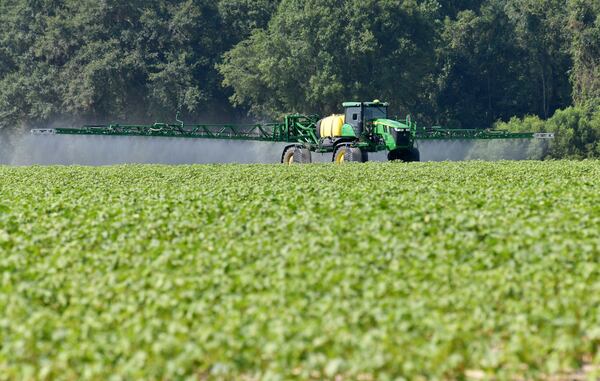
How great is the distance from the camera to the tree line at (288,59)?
295 feet

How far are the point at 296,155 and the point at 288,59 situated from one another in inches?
1322

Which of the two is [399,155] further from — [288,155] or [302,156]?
[288,155]

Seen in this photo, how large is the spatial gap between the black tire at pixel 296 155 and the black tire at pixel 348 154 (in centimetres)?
282

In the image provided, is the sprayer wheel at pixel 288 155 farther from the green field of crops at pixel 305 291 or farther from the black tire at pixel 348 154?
the green field of crops at pixel 305 291

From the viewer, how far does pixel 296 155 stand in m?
56.4

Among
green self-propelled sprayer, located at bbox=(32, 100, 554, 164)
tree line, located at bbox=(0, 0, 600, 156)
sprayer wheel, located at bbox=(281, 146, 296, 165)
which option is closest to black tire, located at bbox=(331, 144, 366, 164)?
green self-propelled sprayer, located at bbox=(32, 100, 554, 164)

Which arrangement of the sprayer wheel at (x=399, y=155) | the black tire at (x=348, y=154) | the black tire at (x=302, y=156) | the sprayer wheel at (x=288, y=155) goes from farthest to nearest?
the sprayer wheel at (x=288, y=155) → the black tire at (x=302, y=156) → the sprayer wheel at (x=399, y=155) → the black tire at (x=348, y=154)

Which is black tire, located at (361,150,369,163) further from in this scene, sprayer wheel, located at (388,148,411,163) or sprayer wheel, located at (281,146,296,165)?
sprayer wheel, located at (281,146,296,165)

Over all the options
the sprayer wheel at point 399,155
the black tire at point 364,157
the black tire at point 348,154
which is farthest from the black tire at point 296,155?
the black tire at point 364,157

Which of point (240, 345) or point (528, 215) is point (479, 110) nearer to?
point (528, 215)

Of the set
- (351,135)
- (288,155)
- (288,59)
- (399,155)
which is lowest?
(288,155)

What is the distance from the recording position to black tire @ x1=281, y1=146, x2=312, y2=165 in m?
55.6

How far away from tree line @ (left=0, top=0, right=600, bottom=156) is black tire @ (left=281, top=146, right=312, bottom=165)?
2985 cm

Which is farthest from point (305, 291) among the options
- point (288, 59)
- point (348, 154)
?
point (288, 59)
